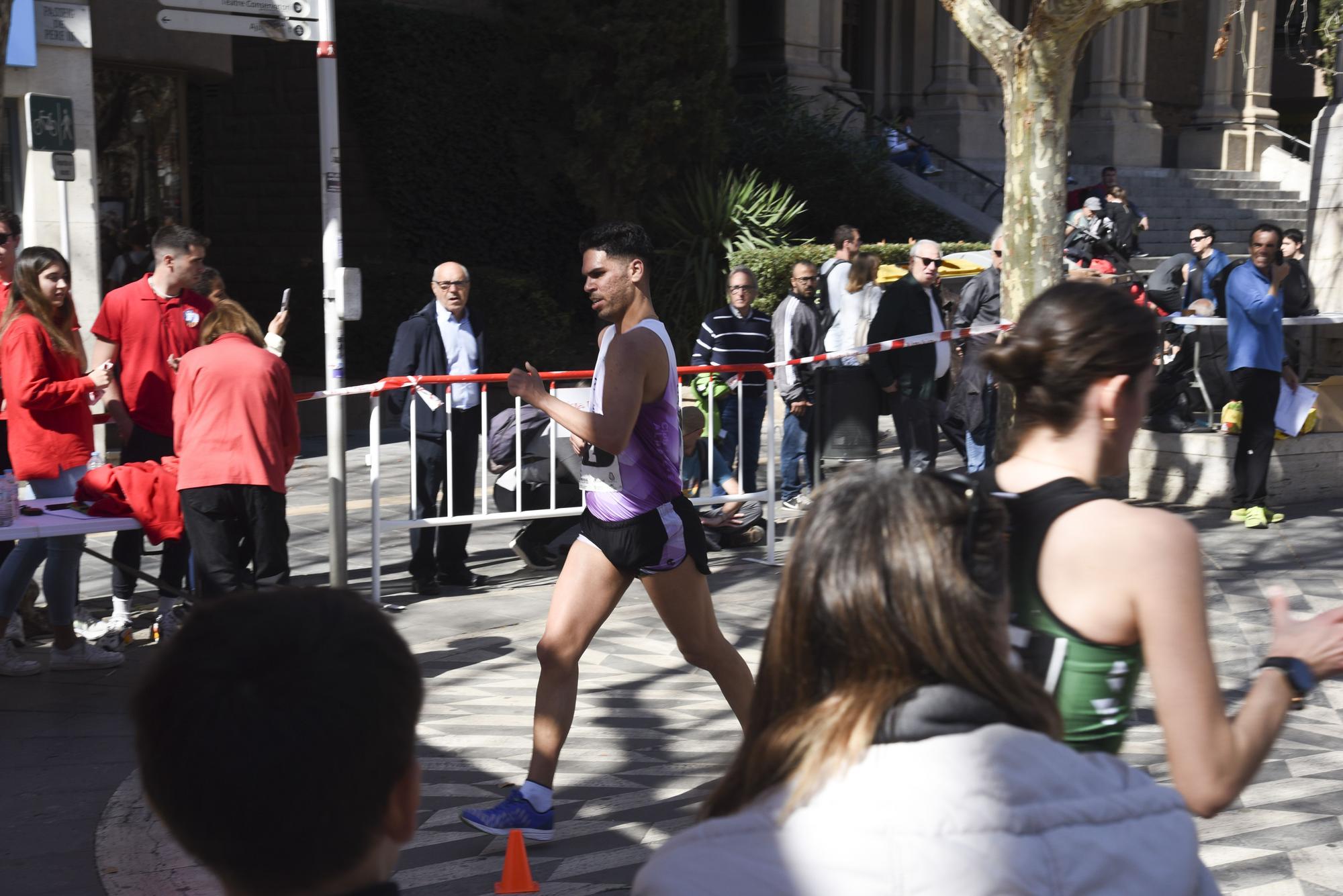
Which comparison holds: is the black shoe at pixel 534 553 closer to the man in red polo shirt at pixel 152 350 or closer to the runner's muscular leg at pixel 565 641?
the man in red polo shirt at pixel 152 350

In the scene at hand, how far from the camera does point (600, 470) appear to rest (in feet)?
15.6

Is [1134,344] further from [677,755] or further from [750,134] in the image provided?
[750,134]

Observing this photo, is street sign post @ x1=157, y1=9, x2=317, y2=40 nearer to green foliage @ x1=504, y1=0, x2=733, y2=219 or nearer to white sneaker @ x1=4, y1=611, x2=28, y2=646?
white sneaker @ x1=4, y1=611, x2=28, y2=646

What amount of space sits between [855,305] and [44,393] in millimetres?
6442

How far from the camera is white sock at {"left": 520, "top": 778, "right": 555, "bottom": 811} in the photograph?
461 centimetres

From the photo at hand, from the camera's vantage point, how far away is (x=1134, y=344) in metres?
2.41

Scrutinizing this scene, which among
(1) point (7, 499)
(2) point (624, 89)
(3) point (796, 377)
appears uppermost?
(2) point (624, 89)

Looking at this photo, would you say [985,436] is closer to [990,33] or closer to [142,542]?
[990,33]

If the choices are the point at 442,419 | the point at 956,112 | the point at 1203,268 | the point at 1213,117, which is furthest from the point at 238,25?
the point at 1213,117

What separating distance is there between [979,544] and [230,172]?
1909 cm

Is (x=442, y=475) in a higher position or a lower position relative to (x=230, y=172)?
lower

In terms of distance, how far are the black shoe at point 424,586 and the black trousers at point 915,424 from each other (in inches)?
151

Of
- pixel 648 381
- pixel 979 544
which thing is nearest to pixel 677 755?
pixel 648 381

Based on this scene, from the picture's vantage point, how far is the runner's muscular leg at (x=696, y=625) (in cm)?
472
